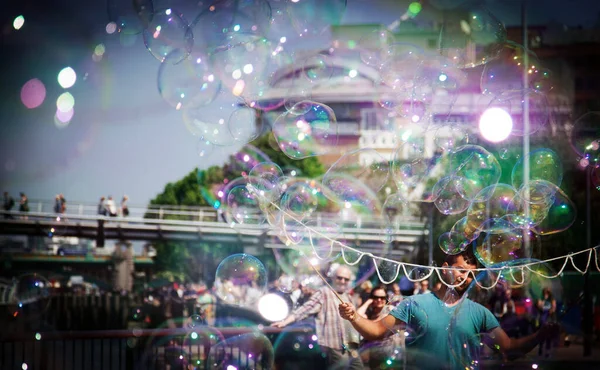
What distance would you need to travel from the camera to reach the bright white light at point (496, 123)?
909 cm

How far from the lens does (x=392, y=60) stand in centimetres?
798

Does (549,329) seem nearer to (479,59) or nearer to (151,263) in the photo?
(479,59)

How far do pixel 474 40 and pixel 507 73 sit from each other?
1.52 ft

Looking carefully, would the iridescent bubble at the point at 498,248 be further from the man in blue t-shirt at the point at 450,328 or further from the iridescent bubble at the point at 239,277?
the iridescent bubble at the point at 239,277

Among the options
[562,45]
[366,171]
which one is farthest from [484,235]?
[562,45]

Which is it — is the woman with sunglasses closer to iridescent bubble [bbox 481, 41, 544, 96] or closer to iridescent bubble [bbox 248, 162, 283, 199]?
iridescent bubble [bbox 248, 162, 283, 199]

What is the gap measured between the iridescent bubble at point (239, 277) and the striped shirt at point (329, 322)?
0.46 m

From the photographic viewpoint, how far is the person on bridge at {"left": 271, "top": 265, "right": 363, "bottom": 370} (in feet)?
22.3

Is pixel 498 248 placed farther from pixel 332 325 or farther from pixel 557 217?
pixel 332 325

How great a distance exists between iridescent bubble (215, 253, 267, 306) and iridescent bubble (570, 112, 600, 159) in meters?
3.15

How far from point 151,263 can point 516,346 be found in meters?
47.3

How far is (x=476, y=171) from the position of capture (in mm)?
7035

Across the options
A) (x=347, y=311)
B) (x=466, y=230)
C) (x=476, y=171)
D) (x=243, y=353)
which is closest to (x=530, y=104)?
(x=476, y=171)

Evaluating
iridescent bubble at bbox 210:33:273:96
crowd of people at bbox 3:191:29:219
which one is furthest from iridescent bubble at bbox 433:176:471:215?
crowd of people at bbox 3:191:29:219
